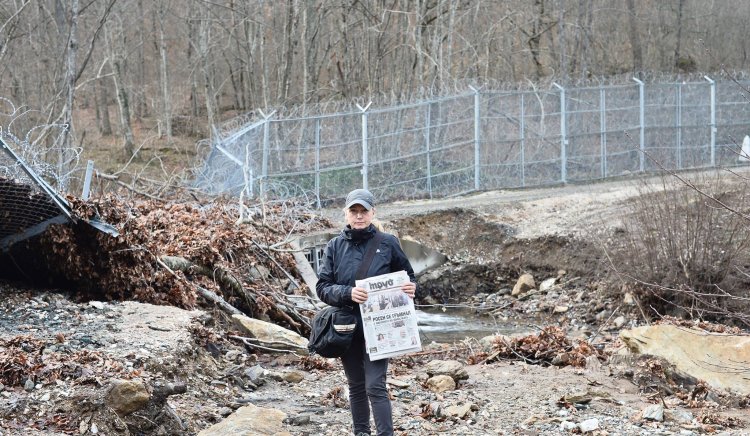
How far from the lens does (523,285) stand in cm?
1555

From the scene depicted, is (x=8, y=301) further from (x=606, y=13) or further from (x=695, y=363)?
(x=606, y=13)

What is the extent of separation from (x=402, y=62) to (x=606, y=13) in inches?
488

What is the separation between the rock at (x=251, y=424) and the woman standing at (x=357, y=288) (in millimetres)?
555

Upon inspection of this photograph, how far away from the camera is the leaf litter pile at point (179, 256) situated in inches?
335

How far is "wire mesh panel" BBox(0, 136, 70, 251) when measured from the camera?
744 centimetres

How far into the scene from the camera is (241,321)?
933cm

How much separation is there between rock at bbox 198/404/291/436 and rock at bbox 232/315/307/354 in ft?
9.84

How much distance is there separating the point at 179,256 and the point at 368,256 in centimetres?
542

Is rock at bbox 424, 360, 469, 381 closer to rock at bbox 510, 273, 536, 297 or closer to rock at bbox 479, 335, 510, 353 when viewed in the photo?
rock at bbox 479, 335, 510, 353

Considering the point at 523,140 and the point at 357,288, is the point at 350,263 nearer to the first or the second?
the point at 357,288

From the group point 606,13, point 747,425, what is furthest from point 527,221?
point 606,13

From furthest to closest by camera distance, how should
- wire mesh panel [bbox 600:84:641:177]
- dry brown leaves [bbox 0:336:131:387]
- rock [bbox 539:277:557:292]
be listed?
1. wire mesh panel [bbox 600:84:641:177]
2. rock [bbox 539:277:557:292]
3. dry brown leaves [bbox 0:336:131:387]

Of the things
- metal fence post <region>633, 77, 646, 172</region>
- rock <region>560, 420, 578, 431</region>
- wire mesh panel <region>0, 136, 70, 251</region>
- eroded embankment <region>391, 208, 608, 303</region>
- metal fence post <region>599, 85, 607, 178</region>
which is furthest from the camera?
metal fence post <region>633, 77, 646, 172</region>

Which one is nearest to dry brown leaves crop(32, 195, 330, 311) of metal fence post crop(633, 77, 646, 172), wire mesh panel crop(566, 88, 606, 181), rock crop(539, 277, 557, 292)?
rock crop(539, 277, 557, 292)
